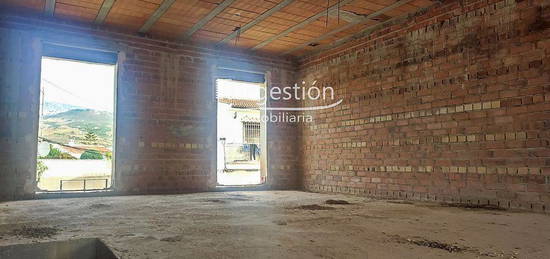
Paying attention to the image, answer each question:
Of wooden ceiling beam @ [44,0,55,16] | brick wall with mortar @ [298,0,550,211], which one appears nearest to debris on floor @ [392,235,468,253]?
brick wall with mortar @ [298,0,550,211]

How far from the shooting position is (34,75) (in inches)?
245

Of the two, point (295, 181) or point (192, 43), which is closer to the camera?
point (192, 43)

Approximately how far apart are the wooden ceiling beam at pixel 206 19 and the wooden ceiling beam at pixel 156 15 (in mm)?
630

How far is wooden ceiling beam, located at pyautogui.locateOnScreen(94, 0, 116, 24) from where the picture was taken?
5.76m

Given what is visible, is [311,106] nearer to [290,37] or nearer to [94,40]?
[290,37]

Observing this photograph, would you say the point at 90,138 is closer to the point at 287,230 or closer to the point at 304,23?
the point at 304,23

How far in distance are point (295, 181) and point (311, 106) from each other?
Result: 1681 millimetres

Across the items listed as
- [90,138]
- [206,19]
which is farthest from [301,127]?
[90,138]

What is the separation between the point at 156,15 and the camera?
6.24 meters

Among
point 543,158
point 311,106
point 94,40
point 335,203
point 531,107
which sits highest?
point 94,40

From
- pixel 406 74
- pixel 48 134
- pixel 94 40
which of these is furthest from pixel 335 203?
pixel 48 134

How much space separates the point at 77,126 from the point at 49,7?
7.30 m

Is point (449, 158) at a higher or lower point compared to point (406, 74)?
lower

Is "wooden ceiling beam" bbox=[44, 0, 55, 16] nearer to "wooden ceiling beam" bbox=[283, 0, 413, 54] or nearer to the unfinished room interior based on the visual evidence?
the unfinished room interior
